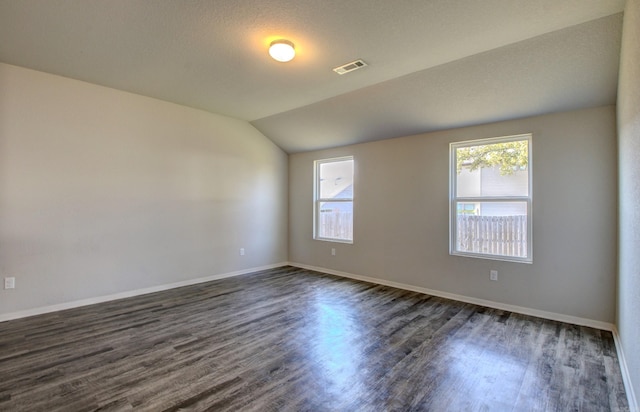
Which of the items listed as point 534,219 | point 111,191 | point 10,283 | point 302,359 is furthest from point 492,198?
point 10,283

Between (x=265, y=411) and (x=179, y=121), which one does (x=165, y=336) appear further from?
(x=179, y=121)

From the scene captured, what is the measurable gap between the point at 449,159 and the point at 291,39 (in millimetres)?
2681

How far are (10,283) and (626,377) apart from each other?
18.3 feet

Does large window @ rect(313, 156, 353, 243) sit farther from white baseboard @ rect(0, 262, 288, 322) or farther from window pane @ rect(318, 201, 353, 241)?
white baseboard @ rect(0, 262, 288, 322)

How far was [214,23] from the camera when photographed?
98.7 inches

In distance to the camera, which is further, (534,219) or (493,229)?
(493,229)

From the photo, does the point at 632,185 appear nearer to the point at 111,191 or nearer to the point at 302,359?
the point at 302,359

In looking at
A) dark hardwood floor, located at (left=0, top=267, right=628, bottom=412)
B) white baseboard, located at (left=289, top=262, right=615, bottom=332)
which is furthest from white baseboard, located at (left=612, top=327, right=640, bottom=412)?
white baseboard, located at (left=289, top=262, right=615, bottom=332)

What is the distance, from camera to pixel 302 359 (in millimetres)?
2496

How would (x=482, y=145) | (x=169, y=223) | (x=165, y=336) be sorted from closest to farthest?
(x=165, y=336)
(x=482, y=145)
(x=169, y=223)

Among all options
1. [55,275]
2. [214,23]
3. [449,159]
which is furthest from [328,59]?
[55,275]

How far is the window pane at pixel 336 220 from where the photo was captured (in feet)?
18.2

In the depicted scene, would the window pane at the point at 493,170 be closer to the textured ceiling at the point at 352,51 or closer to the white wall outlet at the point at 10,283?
the textured ceiling at the point at 352,51

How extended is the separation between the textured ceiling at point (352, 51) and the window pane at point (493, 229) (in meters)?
1.11
